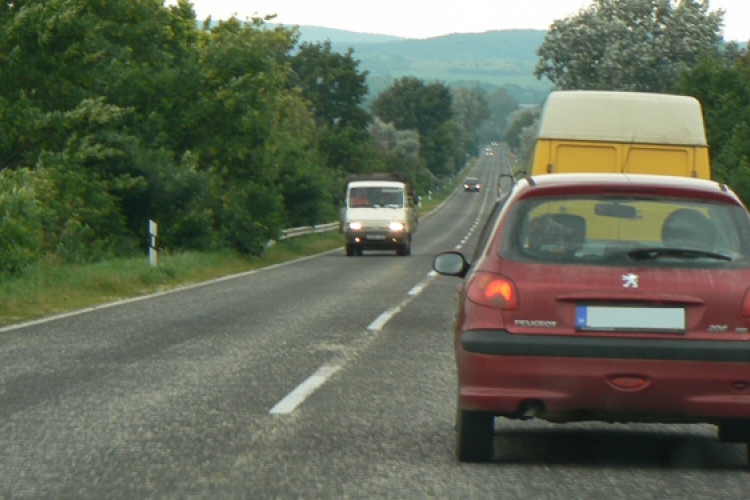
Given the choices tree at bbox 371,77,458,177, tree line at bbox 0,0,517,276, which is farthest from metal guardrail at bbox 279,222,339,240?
tree at bbox 371,77,458,177

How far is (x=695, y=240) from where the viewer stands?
20.7ft

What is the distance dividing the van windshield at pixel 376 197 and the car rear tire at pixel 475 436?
27855 mm

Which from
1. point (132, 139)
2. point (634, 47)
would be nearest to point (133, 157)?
point (132, 139)

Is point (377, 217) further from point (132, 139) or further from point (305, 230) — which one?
point (305, 230)

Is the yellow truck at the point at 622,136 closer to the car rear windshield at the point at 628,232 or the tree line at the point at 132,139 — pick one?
the tree line at the point at 132,139

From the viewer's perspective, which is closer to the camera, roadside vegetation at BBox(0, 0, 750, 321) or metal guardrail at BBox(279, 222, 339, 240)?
roadside vegetation at BBox(0, 0, 750, 321)

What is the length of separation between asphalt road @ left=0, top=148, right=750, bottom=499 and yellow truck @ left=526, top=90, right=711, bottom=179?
2.94m

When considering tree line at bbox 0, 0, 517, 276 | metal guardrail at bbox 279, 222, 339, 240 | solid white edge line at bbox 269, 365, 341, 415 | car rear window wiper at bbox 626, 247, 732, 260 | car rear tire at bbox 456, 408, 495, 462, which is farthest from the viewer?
metal guardrail at bbox 279, 222, 339, 240

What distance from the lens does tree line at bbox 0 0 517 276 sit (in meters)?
26.2

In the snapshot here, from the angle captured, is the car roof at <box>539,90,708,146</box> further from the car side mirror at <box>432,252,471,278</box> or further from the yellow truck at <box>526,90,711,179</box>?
the car side mirror at <box>432,252,471,278</box>

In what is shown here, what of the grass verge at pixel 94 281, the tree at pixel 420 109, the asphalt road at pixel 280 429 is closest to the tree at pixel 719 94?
the grass verge at pixel 94 281

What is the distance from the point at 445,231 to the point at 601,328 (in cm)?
5189

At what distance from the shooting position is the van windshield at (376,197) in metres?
34.4

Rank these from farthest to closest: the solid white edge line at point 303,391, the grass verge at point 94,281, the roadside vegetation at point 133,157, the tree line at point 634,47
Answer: the tree line at point 634,47, the roadside vegetation at point 133,157, the grass verge at point 94,281, the solid white edge line at point 303,391
